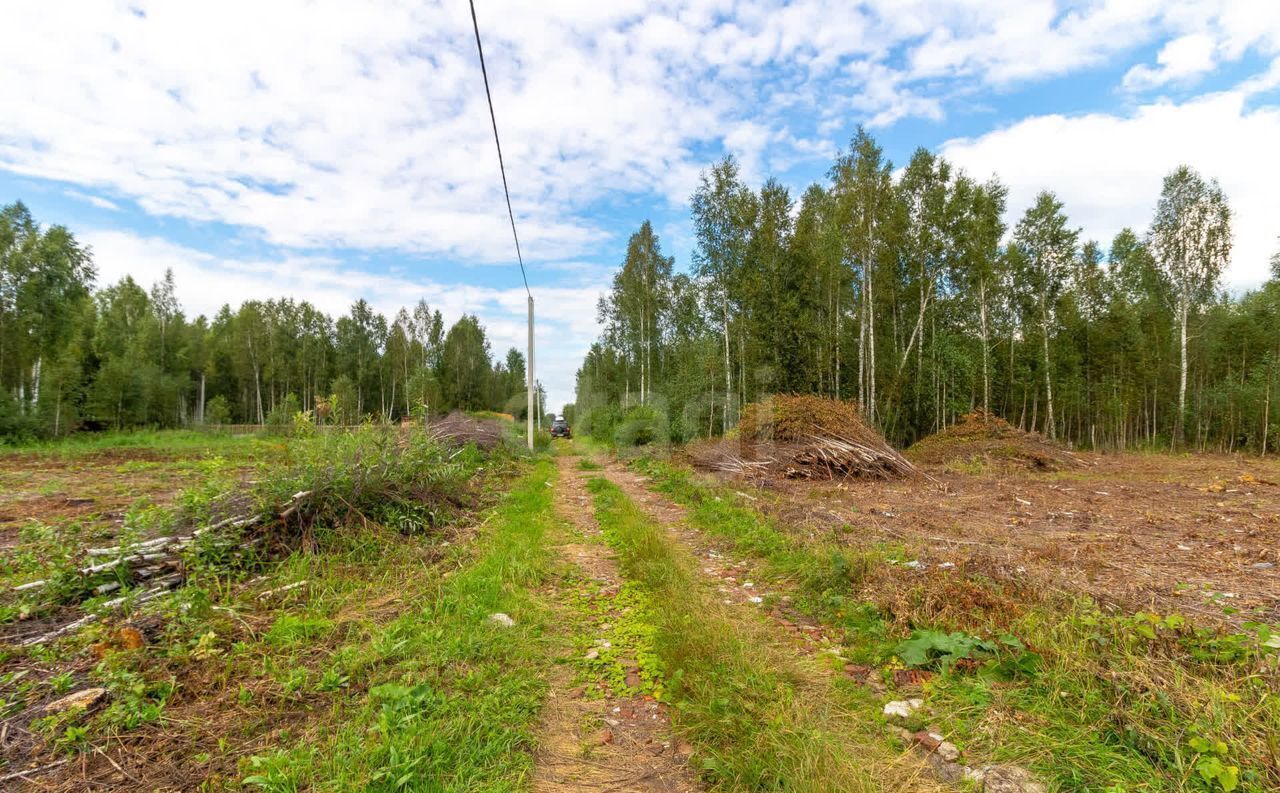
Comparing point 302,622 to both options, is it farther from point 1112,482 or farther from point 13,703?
point 1112,482

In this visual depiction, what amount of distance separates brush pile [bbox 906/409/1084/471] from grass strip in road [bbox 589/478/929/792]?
50.4ft

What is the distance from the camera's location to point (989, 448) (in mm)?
15922

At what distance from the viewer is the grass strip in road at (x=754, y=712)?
2201mm

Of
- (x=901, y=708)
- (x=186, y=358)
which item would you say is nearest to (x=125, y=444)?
(x=186, y=358)

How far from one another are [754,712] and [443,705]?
1740mm

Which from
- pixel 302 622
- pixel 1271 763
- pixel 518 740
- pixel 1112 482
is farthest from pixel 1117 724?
pixel 1112 482

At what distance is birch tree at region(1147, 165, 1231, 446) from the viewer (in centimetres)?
2188

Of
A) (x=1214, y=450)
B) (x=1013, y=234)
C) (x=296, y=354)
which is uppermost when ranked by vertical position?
(x=1013, y=234)

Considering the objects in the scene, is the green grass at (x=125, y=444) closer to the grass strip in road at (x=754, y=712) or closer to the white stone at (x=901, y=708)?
the grass strip in road at (x=754, y=712)

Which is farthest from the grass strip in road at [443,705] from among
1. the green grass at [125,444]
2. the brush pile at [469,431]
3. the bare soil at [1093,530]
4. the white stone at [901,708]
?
the green grass at [125,444]

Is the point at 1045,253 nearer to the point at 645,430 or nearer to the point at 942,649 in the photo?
the point at 645,430

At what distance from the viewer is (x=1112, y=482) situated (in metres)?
11.7

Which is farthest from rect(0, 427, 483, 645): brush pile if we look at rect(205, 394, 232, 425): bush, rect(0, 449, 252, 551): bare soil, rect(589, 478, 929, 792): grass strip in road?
rect(205, 394, 232, 425): bush

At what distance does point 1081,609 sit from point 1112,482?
38.9 feet
